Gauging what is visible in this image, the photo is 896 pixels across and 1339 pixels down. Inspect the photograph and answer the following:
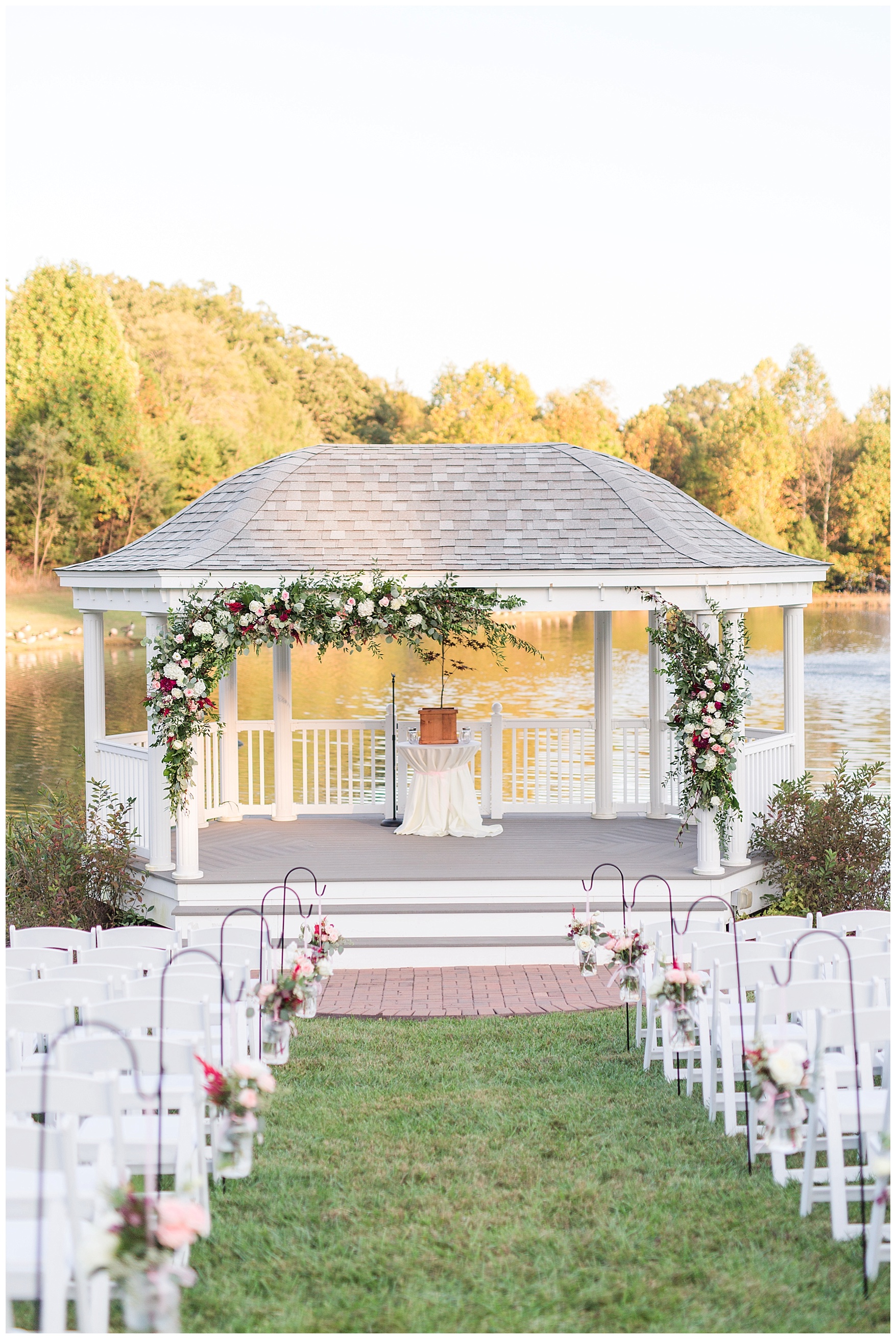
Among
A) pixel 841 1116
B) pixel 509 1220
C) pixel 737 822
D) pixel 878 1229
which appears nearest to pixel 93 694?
pixel 737 822


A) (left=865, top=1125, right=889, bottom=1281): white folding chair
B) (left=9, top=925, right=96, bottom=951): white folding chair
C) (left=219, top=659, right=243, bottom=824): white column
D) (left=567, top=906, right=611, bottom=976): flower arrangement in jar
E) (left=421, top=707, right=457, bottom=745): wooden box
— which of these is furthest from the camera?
(left=219, top=659, right=243, bottom=824): white column

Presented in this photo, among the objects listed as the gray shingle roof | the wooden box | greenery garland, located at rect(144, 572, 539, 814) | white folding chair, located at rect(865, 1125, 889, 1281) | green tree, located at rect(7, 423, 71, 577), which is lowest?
white folding chair, located at rect(865, 1125, 889, 1281)

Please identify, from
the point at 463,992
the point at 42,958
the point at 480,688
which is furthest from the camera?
the point at 480,688

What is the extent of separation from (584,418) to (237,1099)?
51012mm

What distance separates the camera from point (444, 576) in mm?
10977

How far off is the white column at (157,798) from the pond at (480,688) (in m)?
9.40

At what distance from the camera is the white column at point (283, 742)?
13594mm

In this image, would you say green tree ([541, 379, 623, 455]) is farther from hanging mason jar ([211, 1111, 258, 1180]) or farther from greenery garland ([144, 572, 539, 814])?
hanging mason jar ([211, 1111, 258, 1180])

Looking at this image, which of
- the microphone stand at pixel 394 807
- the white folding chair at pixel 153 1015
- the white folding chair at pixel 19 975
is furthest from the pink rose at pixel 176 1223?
the microphone stand at pixel 394 807

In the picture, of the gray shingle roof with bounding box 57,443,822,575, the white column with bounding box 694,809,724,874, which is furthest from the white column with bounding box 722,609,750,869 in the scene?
the gray shingle roof with bounding box 57,443,822,575

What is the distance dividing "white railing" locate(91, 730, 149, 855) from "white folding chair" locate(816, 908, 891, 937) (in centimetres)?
627

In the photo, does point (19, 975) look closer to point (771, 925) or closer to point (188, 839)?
point (188, 839)

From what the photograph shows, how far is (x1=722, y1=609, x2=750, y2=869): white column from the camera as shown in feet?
36.8

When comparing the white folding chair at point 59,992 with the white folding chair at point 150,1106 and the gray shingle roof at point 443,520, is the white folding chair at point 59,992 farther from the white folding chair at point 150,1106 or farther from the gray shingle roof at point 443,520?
the gray shingle roof at point 443,520
